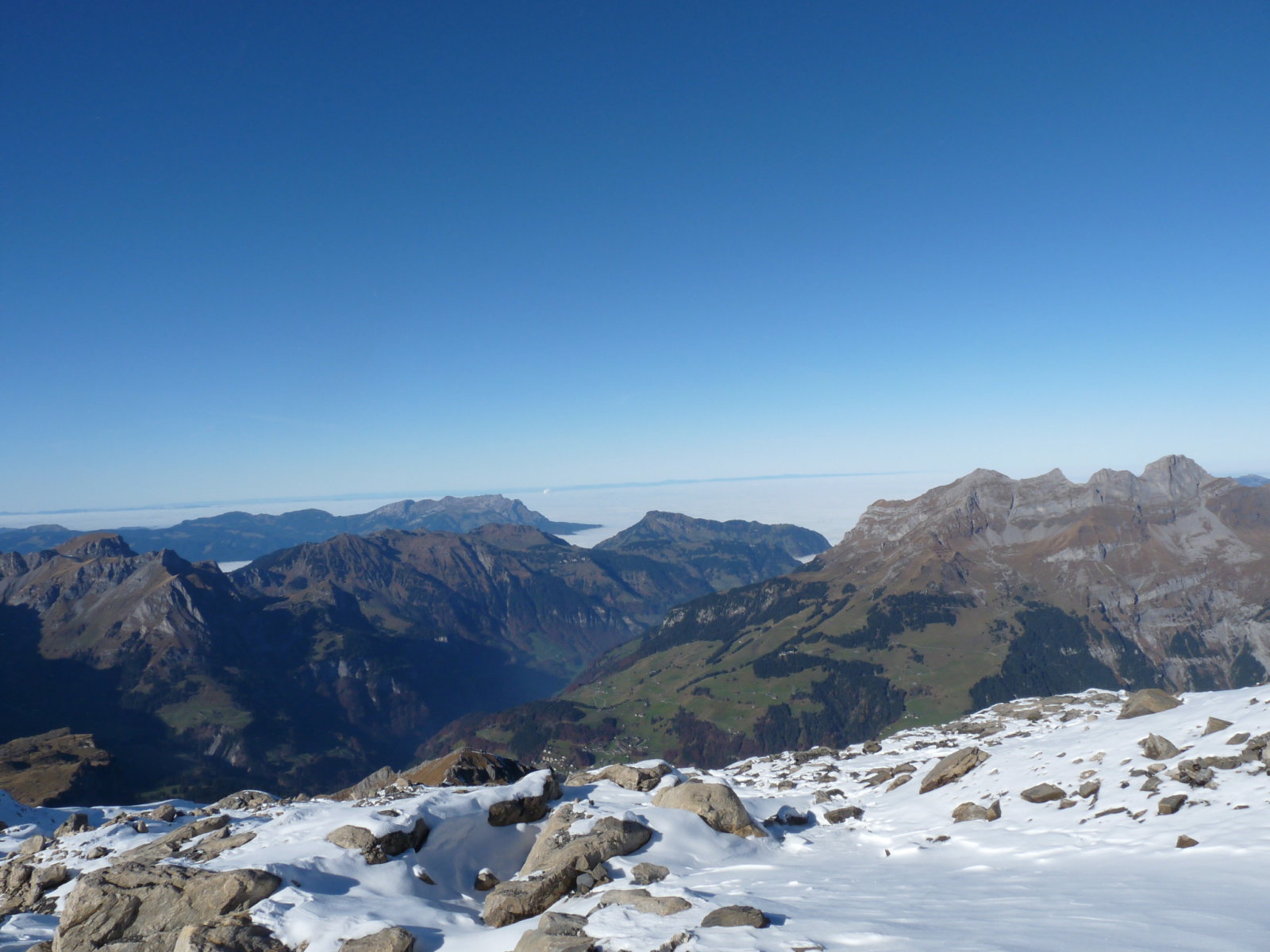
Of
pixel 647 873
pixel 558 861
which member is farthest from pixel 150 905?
pixel 647 873

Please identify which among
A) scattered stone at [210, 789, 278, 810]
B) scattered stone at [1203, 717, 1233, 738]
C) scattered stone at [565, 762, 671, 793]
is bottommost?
scattered stone at [210, 789, 278, 810]

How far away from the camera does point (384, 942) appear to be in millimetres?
15922

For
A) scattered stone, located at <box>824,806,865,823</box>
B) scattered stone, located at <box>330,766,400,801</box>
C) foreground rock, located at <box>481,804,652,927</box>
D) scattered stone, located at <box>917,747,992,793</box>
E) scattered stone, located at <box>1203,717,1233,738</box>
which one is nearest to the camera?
foreground rock, located at <box>481,804,652,927</box>

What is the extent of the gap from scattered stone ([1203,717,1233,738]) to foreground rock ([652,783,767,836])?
20879 mm

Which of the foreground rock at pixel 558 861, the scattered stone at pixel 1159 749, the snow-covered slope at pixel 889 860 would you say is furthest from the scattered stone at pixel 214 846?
the scattered stone at pixel 1159 749

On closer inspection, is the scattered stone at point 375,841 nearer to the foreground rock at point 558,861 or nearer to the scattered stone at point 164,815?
the foreground rock at point 558,861

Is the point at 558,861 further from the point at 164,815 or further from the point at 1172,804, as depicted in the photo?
the point at 164,815

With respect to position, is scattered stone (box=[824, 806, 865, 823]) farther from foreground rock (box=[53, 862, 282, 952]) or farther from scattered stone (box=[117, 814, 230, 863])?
scattered stone (box=[117, 814, 230, 863])

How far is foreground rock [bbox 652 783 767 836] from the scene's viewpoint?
87.0ft

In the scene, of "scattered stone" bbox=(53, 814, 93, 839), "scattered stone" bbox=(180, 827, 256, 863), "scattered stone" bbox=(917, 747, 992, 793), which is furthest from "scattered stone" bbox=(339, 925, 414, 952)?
"scattered stone" bbox=(53, 814, 93, 839)

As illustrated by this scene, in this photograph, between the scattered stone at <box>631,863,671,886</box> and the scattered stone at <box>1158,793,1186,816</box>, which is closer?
the scattered stone at <box>631,863,671,886</box>

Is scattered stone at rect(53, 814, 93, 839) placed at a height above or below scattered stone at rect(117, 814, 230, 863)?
below

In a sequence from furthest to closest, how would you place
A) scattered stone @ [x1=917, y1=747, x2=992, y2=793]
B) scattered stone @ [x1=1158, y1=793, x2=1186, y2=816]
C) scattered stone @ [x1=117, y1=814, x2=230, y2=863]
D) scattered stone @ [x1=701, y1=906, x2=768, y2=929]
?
scattered stone @ [x1=917, y1=747, x2=992, y2=793]
scattered stone @ [x1=117, y1=814, x2=230, y2=863]
scattered stone @ [x1=1158, y1=793, x2=1186, y2=816]
scattered stone @ [x1=701, y1=906, x2=768, y2=929]

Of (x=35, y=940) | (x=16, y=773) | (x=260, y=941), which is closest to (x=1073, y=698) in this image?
(x=260, y=941)
